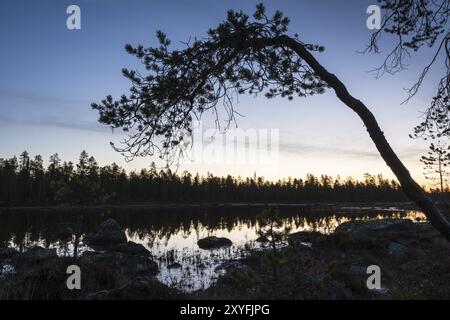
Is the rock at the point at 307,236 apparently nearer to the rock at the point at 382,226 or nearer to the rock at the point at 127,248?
the rock at the point at 382,226

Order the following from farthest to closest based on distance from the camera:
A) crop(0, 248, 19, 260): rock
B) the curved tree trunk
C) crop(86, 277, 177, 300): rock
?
crop(0, 248, 19, 260): rock < crop(86, 277, 177, 300): rock < the curved tree trunk

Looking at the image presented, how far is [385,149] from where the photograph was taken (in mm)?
5578

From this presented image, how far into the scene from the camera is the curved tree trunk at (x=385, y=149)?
5406mm

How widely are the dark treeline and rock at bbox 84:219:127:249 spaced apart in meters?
5.32

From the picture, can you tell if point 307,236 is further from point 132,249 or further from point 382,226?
point 132,249

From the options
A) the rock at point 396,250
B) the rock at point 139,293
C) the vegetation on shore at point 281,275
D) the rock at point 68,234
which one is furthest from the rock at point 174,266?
the rock at point 396,250

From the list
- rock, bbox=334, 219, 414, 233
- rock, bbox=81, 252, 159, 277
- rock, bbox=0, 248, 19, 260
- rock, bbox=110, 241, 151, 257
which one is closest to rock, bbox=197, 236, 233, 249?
rock, bbox=110, 241, 151, 257

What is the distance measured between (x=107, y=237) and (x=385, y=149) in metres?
26.3

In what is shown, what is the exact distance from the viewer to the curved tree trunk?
5.41 metres

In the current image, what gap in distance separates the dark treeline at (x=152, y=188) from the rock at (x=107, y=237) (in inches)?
209

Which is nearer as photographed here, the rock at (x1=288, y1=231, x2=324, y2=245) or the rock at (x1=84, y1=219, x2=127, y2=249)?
the rock at (x1=84, y1=219, x2=127, y2=249)

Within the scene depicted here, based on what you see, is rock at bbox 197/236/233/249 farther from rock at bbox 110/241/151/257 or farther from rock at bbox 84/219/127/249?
rock at bbox 84/219/127/249

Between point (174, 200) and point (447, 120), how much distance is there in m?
120

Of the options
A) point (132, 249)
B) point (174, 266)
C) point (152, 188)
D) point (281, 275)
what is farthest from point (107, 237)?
point (152, 188)
